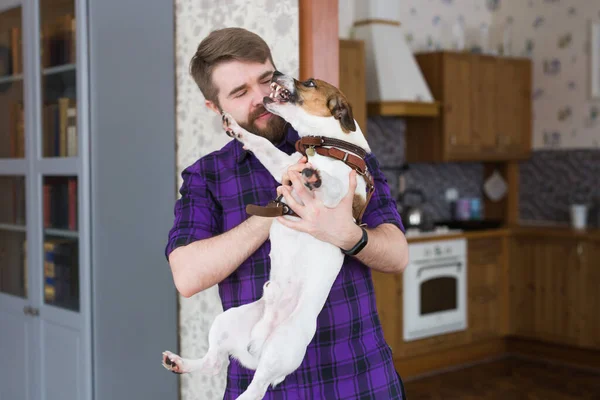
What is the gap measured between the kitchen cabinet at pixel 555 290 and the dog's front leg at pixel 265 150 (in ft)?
14.1

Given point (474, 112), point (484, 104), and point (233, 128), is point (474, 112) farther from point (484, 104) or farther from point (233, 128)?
point (233, 128)

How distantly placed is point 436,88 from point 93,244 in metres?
3.54

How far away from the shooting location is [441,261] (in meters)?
5.16

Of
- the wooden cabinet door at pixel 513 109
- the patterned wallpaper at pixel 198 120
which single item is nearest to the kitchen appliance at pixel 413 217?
the wooden cabinet door at pixel 513 109

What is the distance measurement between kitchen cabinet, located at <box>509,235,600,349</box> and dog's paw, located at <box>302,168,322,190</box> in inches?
172

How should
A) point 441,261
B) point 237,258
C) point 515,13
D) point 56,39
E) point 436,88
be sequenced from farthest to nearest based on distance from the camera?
point 515,13 < point 436,88 < point 441,261 < point 56,39 < point 237,258

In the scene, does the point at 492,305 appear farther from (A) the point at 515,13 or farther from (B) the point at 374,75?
(A) the point at 515,13

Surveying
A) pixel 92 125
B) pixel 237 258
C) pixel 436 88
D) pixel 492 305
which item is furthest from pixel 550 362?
pixel 237 258

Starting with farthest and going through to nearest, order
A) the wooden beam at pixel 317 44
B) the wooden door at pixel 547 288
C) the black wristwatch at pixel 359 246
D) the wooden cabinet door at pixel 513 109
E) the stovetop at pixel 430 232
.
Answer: the wooden cabinet door at pixel 513 109 < the wooden door at pixel 547 288 < the stovetop at pixel 430 232 < the wooden beam at pixel 317 44 < the black wristwatch at pixel 359 246

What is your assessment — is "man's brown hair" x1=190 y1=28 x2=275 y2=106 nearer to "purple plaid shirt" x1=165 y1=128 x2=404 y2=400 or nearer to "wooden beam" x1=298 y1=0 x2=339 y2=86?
"purple plaid shirt" x1=165 y1=128 x2=404 y2=400

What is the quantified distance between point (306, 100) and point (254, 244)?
1.12 feet

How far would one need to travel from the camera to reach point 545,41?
6102 mm

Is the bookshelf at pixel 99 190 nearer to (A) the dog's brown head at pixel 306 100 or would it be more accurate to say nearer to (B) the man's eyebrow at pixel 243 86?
(B) the man's eyebrow at pixel 243 86

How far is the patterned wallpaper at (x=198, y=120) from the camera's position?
2481 millimetres
